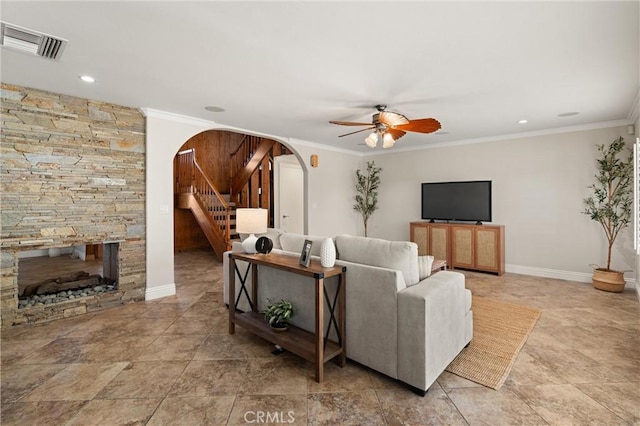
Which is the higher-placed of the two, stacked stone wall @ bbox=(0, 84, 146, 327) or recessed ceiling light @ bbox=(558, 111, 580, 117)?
recessed ceiling light @ bbox=(558, 111, 580, 117)

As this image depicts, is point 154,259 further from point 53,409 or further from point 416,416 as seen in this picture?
point 416,416

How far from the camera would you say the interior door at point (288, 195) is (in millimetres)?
6734

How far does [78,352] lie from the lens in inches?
102

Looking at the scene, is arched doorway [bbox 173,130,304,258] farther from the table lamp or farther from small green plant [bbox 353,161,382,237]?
the table lamp

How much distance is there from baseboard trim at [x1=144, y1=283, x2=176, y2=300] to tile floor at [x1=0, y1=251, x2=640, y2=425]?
2.33 ft

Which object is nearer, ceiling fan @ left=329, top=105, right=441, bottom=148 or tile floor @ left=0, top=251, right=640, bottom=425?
tile floor @ left=0, top=251, right=640, bottom=425

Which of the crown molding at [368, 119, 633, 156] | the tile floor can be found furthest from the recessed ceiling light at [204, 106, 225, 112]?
the crown molding at [368, 119, 633, 156]

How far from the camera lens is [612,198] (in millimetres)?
4371

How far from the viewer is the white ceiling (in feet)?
6.17

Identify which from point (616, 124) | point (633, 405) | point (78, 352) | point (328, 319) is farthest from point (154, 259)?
A: point (616, 124)

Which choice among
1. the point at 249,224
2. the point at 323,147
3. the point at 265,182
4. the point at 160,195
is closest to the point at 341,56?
the point at 249,224

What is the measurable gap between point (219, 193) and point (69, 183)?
13.3 ft

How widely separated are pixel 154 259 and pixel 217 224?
2.54 metres

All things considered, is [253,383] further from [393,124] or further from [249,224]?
[393,124]
